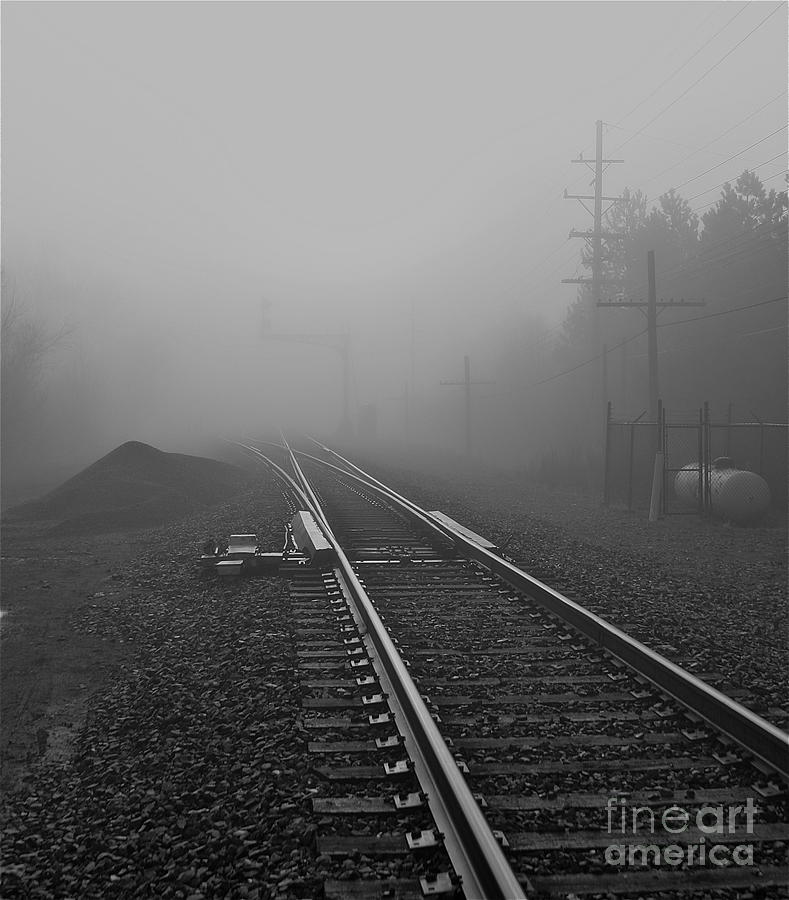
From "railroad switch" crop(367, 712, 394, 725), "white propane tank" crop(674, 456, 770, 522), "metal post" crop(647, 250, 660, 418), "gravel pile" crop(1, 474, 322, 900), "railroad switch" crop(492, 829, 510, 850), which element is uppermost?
"metal post" crop(647, 250, 660, 418)

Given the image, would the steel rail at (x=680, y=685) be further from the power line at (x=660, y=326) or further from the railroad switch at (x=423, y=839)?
the power line at (x=660, y=326)

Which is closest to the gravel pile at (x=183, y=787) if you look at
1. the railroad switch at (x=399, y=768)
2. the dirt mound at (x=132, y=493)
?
the railroad switch at (x=399, y=768)

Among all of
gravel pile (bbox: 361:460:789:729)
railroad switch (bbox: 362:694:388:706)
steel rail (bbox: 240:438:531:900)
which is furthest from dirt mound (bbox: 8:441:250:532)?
railroad switch (bbox: 362:694:388:706)

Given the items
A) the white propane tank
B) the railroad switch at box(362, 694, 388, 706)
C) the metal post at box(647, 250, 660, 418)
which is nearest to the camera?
the railroad switch at box(362, 694, 388, 706)

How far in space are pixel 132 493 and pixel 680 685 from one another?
52.4 ft

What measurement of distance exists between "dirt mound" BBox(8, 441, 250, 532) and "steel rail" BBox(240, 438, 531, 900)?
11.8 m

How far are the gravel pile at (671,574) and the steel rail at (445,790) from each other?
2120 mm

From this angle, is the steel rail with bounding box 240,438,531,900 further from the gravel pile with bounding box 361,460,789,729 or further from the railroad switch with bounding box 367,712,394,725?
the gravel pile with bounding box 361,460,789,729

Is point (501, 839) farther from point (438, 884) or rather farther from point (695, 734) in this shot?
point (695, 734)

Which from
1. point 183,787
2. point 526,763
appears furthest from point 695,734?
point 183,787

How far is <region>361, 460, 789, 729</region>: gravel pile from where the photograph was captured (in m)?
6.11

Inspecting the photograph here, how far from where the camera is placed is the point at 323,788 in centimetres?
392

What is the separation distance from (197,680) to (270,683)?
2.06 feet

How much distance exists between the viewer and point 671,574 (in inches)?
390
